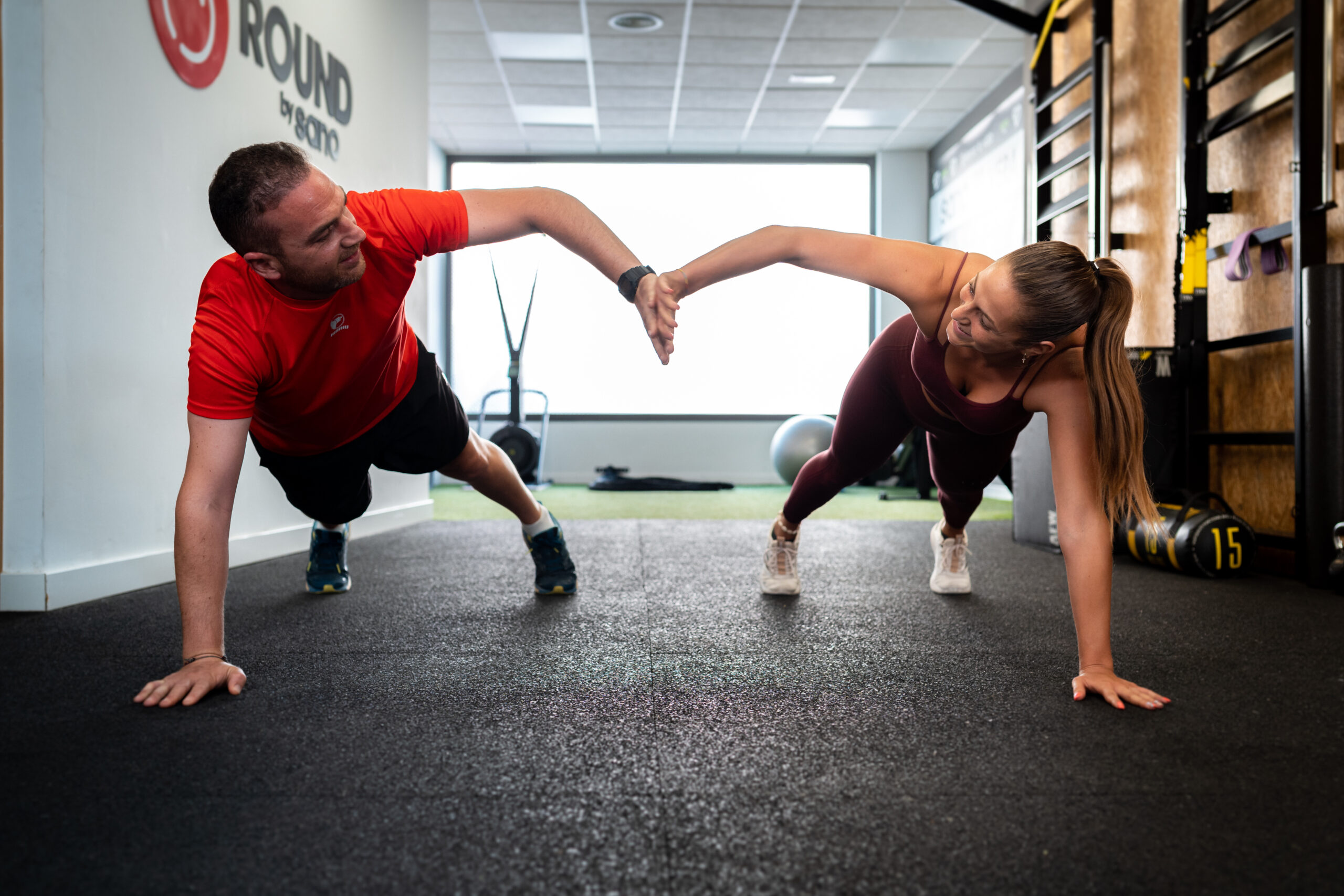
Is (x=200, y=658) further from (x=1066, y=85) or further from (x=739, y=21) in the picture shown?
(x=739, y=21)

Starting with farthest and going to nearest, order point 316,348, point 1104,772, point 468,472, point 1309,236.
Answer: point 1309,236 < point 468,472 < point 316,348 < point 1104,772

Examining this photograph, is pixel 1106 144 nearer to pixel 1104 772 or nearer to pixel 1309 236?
pixel 1309 236

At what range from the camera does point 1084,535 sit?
4.52ft

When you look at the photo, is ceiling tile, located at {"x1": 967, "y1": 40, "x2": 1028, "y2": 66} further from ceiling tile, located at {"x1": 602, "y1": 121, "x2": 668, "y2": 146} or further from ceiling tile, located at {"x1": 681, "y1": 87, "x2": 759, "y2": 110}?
ceiling tile, located at {"x1": 602, "y1": 121, "x2": 668, "y2": 146}

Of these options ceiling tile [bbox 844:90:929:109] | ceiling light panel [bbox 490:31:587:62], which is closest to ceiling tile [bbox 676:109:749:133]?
ceiling tile [bbox 844:90:929:109]

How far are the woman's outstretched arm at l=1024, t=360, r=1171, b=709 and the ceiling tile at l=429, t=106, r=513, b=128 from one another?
6.01 metres

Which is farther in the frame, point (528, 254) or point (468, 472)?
point (528, 254)

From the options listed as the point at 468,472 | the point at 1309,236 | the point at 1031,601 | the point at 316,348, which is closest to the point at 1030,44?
the point at 1309,236

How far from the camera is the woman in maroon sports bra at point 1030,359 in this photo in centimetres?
134

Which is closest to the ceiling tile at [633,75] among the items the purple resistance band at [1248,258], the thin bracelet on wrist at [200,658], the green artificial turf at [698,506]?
the green artificial turf at [698,506]

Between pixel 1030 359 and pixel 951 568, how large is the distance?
0.95 m

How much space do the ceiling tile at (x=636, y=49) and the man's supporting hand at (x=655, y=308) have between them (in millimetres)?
4425

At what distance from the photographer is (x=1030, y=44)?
4582 millimetres

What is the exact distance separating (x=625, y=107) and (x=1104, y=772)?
634cm
